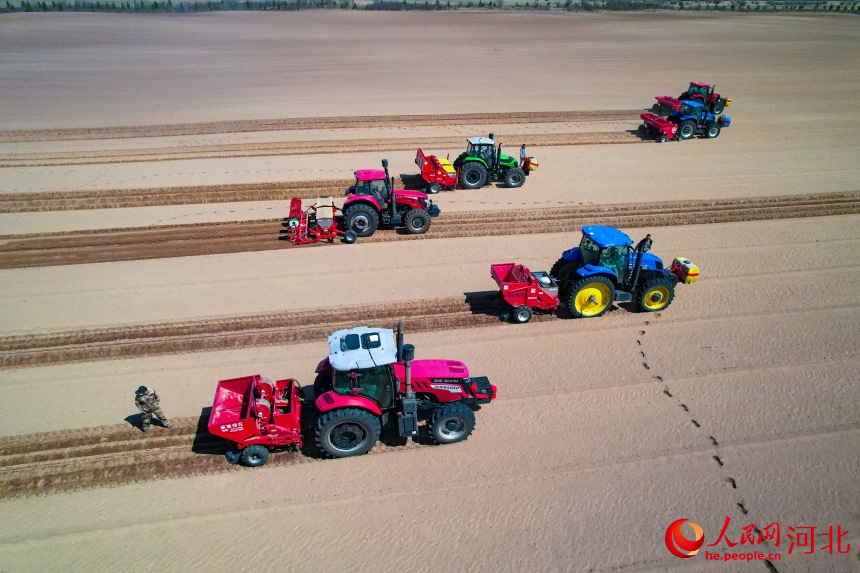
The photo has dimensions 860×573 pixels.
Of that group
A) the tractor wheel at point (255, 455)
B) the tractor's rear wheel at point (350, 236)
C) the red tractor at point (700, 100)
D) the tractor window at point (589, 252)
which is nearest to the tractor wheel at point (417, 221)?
the tractor's rear wheel at point (350, 236)

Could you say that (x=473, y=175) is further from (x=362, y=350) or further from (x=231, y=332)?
(x=362, y=350)

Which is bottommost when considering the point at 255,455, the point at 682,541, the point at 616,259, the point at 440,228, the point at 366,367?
the point at 682,541

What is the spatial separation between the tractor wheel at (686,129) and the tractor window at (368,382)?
56.0 feet

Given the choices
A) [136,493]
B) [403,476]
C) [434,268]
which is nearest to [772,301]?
[434,268]

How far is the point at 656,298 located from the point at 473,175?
6.80m

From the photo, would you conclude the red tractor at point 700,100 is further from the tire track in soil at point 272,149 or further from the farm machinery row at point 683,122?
the tire track in soil at point 272,149

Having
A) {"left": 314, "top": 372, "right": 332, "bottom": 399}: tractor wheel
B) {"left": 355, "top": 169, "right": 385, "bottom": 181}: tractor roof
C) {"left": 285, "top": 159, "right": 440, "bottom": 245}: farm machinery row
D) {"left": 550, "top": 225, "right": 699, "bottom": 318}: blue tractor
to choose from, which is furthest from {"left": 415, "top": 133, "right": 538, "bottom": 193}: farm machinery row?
{"left": 314, "top": 372, "right": 332, "bottom": 399}: tractor wheel

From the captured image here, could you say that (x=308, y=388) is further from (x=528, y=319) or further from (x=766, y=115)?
(x=766, y=115)

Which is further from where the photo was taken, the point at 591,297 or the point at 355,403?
the point at 591,297

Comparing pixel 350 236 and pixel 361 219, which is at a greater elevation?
pixel 361 219

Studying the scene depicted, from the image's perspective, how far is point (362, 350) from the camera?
6.48m

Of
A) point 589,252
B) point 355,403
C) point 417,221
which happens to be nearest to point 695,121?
point 417,221

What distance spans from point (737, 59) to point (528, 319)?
31.8m

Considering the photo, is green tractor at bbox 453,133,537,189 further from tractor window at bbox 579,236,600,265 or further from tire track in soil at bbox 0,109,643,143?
tire track in soil at bbox 0,109,643,143
